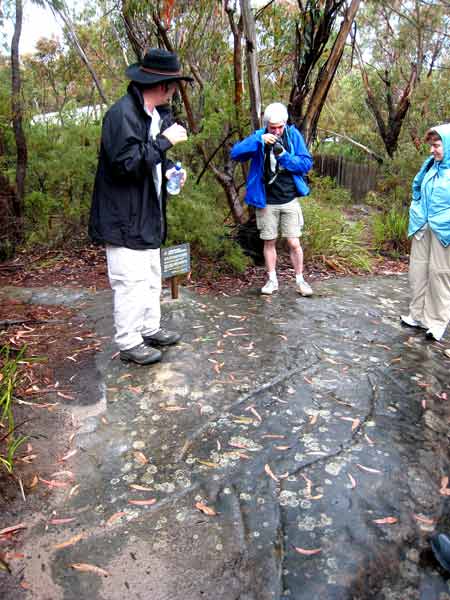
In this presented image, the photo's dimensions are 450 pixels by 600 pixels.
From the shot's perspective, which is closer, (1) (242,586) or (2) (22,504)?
(1) (242,586)

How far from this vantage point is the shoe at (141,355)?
3.57m

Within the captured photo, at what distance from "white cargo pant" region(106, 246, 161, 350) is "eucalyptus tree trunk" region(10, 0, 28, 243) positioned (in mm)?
3482

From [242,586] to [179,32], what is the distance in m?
7.62

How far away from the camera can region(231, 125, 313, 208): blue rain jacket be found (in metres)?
5.02

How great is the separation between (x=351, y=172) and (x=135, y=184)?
12996mm

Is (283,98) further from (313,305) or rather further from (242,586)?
(242,586)

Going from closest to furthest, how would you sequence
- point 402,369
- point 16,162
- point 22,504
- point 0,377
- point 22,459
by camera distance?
point 22,504 → point 22,459 → point 0,377 → point 402,369 → point 16,162

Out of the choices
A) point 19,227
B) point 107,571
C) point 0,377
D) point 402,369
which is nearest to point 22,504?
point 107,571

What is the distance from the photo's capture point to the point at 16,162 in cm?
647

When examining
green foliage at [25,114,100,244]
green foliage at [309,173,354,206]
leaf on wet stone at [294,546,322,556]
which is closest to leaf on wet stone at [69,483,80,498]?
leaf on wet stone at [294,546,322,556]

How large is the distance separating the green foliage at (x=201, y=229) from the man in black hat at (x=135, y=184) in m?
1.96

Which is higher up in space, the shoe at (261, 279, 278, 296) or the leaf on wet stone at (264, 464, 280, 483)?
the shoe at (261, 279, 278, 296)

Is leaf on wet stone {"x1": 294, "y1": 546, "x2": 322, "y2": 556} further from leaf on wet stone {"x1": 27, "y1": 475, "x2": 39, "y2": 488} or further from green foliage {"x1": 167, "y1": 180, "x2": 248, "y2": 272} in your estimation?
green foliage {"x1": 167, "y1": 180, "x2": 248, "y2": 272}

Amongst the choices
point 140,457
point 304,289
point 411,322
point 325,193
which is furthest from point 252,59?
point 325,193
